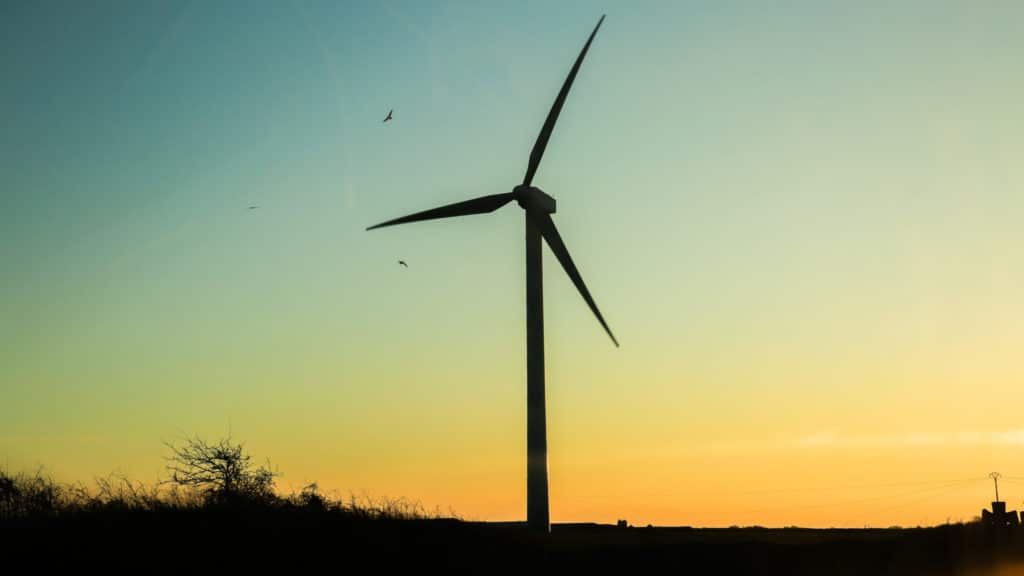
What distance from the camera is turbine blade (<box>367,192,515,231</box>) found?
5294 centimetres

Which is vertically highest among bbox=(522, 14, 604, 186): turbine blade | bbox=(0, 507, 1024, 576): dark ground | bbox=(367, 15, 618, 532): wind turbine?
bbox=(522, 14, 604, 186): turbine blade

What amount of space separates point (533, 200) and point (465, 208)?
3686 millimetres

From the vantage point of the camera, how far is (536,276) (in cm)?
4853

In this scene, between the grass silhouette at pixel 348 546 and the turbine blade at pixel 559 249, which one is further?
the turbine blade at pixel 559 249

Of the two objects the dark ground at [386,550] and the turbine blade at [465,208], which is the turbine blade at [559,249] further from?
the dark ground at [386,550]

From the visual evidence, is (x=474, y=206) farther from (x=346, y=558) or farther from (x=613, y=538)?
(x=346, y=558)

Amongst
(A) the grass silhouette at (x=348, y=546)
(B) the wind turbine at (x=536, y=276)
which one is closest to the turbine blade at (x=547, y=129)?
(B) the wind turbine at (x=536, y=276)

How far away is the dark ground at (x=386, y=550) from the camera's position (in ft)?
94.7

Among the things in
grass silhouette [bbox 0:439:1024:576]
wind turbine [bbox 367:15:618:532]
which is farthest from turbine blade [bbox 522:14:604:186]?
grass silhouette [bbox 0:439:1024:576]

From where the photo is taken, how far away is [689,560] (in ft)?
111

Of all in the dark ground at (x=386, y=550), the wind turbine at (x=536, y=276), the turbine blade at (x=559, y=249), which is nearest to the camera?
the dark ground at (x=386, y=550)

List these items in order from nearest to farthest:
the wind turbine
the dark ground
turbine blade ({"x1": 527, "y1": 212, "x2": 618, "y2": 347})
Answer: the dark ground, the wind turbine, turbine blade ({"x1": 527, "y1": 212, "x2": 618, "y2": 347})

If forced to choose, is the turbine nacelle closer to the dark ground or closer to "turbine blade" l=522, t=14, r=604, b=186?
"turbine blade" l=522, t=14, r=604, b=186

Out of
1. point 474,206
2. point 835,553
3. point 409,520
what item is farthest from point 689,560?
point 474,206
